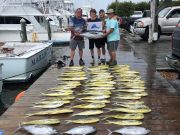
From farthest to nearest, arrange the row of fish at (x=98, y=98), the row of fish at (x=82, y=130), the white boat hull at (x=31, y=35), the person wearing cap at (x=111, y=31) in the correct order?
the white boat hull at (x=31, y=35)
the person wearing cap at (x=111, y=31)
the row of fish at (x=98, y=98)
the row of fish at (x=82, y=130)

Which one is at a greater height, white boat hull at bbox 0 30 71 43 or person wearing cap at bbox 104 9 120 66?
person wearing cap at bbox 104 9 120 66

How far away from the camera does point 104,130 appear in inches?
206

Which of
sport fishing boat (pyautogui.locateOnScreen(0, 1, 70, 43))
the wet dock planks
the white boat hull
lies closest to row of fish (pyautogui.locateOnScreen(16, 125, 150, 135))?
the wet dock planks

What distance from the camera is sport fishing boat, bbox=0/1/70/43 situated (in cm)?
2622

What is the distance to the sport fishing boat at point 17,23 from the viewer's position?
2622cm

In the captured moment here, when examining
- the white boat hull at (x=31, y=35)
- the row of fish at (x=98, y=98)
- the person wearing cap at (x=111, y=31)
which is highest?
the person wearing cap at (x=111, y=31)

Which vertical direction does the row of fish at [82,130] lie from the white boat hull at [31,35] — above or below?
above

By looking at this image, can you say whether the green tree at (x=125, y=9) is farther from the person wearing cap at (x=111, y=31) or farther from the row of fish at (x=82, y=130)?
the row of fish at (x=82, y=130)

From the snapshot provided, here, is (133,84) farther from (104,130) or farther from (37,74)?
(37,74)

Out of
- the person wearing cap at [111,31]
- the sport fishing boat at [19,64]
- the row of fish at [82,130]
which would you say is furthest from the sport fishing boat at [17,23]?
the row of fish at [82,130]

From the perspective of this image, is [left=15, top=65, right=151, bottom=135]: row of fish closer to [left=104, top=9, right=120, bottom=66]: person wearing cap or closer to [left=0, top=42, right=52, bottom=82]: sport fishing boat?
[left=104, top=9, right=120, bottom=66]: person wearing cap

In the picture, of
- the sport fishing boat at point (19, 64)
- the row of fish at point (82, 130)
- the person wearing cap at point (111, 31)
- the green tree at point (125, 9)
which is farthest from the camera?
the green tree at point (125, 9)

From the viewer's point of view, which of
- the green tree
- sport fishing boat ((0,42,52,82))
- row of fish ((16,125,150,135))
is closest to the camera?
row of fish ((16,125,150,135))

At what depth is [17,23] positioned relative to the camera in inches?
1085
